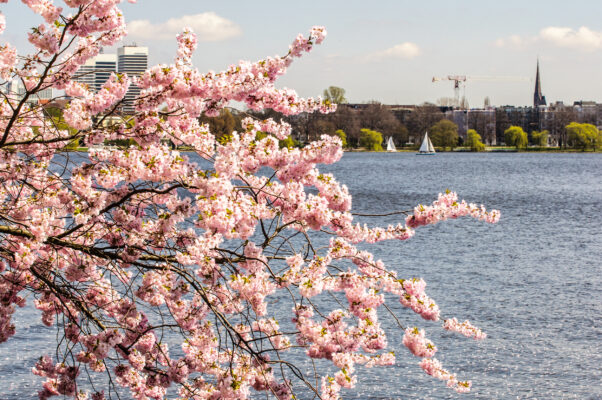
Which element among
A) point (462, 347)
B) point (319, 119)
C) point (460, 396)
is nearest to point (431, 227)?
point (462, 347)

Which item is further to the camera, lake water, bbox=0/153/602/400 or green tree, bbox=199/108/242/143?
lake water, bbox=0/153/602/400

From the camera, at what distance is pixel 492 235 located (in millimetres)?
42312

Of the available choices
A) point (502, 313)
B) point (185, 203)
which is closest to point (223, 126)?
point (502, 313)

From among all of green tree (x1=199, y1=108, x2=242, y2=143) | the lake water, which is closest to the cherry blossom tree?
green tree (x1=199, y1=108, x2=242, y2=143)

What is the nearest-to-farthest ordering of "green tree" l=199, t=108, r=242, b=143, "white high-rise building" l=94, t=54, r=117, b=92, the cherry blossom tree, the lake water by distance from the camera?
the cherry blossom tree → "white high-rise building" l=94, t=54, r=117, b=92 → "green tree" l=199, t=108, r=242, b=143 → the lake water

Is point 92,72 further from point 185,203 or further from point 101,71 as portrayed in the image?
point 185,203

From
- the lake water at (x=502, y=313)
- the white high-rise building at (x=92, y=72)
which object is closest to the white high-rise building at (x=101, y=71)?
the white high-rise building at (x=92, y=72)

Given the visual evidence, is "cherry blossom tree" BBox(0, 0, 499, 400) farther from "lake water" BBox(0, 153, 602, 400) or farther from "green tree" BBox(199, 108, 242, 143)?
"lake water" BBox(0, 153, 602, 400)

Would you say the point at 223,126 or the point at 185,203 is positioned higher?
the point at 223,126

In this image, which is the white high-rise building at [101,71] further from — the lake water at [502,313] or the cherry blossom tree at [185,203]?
the lake water at [502,313]

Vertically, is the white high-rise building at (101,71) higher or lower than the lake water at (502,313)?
higher

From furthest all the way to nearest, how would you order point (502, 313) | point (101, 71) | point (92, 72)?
point (502, 313)
point (101, 71)
point (92, 72)

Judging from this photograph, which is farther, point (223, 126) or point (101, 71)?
point (223, 126)

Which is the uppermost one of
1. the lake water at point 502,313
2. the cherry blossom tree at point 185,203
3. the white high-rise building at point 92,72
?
the white high-rise building at point 92,72
